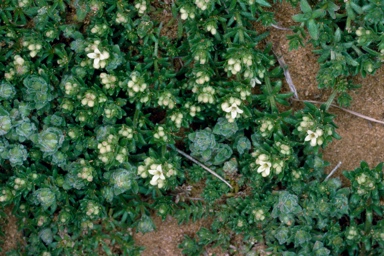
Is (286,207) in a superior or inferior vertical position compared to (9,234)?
superior

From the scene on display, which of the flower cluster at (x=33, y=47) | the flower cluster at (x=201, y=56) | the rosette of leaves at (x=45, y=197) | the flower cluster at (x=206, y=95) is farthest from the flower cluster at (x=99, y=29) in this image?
the rosette of leaves at (x=45, y=197)

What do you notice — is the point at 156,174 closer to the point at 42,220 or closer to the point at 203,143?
the point at 203,143

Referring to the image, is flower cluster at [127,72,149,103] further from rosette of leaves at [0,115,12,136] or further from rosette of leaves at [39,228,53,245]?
rosette of leaves at [39,228,53,245]

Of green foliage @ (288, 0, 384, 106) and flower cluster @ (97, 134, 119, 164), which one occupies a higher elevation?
green foliage @ (288, 0, 384, 106)

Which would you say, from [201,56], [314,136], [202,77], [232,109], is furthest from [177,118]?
[314,136]

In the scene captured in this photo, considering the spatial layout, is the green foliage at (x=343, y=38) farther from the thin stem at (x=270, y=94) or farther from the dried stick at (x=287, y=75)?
the thin stem at (x=270, y=94)

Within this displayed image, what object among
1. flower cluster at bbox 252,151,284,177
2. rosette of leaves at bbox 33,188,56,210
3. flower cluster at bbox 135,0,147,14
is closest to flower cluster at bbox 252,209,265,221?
flower cluster at bbox 252,151,284,177
